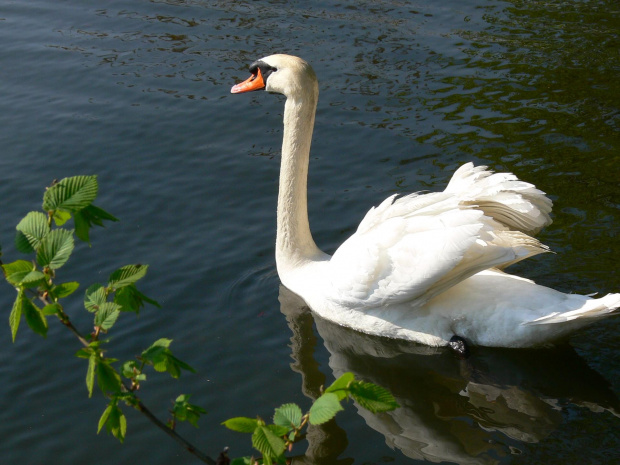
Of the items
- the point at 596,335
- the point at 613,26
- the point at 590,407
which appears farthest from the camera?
the point at 613,26

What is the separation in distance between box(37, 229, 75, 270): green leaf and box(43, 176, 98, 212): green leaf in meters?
0.09

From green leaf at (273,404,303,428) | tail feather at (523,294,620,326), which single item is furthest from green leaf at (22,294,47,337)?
tail feather at (523,294,620,326)

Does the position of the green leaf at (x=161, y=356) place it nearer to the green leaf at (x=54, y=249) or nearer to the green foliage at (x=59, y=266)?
the green foliage at (x=59, y=266)

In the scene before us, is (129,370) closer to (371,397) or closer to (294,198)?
(371,397)

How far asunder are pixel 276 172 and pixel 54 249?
6.27m

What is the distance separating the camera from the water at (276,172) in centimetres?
523

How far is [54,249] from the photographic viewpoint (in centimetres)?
251

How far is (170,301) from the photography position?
6699 mm

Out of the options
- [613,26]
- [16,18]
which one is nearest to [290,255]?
[613,26]

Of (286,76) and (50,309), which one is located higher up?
(50,309)

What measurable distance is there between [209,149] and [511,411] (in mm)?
5028

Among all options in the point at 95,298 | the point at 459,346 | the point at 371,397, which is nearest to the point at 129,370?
the point at 95,298

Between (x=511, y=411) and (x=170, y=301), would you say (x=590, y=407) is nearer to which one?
(x=511, y=411)

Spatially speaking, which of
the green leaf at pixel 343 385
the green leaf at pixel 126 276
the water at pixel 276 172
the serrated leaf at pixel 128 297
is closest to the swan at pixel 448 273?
the water at pixel 276 172
